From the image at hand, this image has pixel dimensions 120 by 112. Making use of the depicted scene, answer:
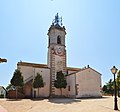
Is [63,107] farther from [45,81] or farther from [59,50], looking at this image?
[59,50]

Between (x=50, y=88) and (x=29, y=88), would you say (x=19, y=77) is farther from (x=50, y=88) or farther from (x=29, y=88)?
(x=50, y=88)

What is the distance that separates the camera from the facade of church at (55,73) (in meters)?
37.4

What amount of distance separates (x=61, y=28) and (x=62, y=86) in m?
13.7

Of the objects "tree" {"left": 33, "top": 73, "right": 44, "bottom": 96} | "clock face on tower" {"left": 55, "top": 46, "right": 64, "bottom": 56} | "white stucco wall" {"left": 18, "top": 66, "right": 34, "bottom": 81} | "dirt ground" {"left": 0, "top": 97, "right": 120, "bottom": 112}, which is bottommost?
"dirt ground" {"left": 0, "top": 97, "right": 120, "bottom": 112}

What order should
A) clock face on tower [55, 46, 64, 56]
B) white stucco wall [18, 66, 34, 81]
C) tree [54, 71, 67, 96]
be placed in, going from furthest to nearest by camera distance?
clock face on tower [55, 46, 64, 56]
white stucco wall [18, 66, 34, 81]
tree [54, 71, 67, 96]

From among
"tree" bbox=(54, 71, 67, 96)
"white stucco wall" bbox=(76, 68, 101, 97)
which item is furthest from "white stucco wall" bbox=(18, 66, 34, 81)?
"white stucco wall" bbox=(76, 68, 101, 97)

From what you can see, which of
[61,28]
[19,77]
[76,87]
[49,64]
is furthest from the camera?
[61,28]

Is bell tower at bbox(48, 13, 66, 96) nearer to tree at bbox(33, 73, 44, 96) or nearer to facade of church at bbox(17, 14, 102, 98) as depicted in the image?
facade of church at bbox(17, 14, 102, 98)

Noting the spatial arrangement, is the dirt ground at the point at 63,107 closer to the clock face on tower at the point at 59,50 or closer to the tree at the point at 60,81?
the tree at the point at 60,81

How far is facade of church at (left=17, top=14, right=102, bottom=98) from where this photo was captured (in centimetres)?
3744

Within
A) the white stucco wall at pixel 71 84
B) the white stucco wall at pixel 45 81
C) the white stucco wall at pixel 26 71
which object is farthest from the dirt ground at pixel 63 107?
the white stucco wall at pixel 26 71

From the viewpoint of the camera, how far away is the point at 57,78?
38.1 metres

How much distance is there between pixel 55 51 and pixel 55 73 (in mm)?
4796

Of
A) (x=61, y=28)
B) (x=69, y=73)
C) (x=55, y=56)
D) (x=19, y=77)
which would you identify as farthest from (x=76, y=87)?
(x=61, y=28)
